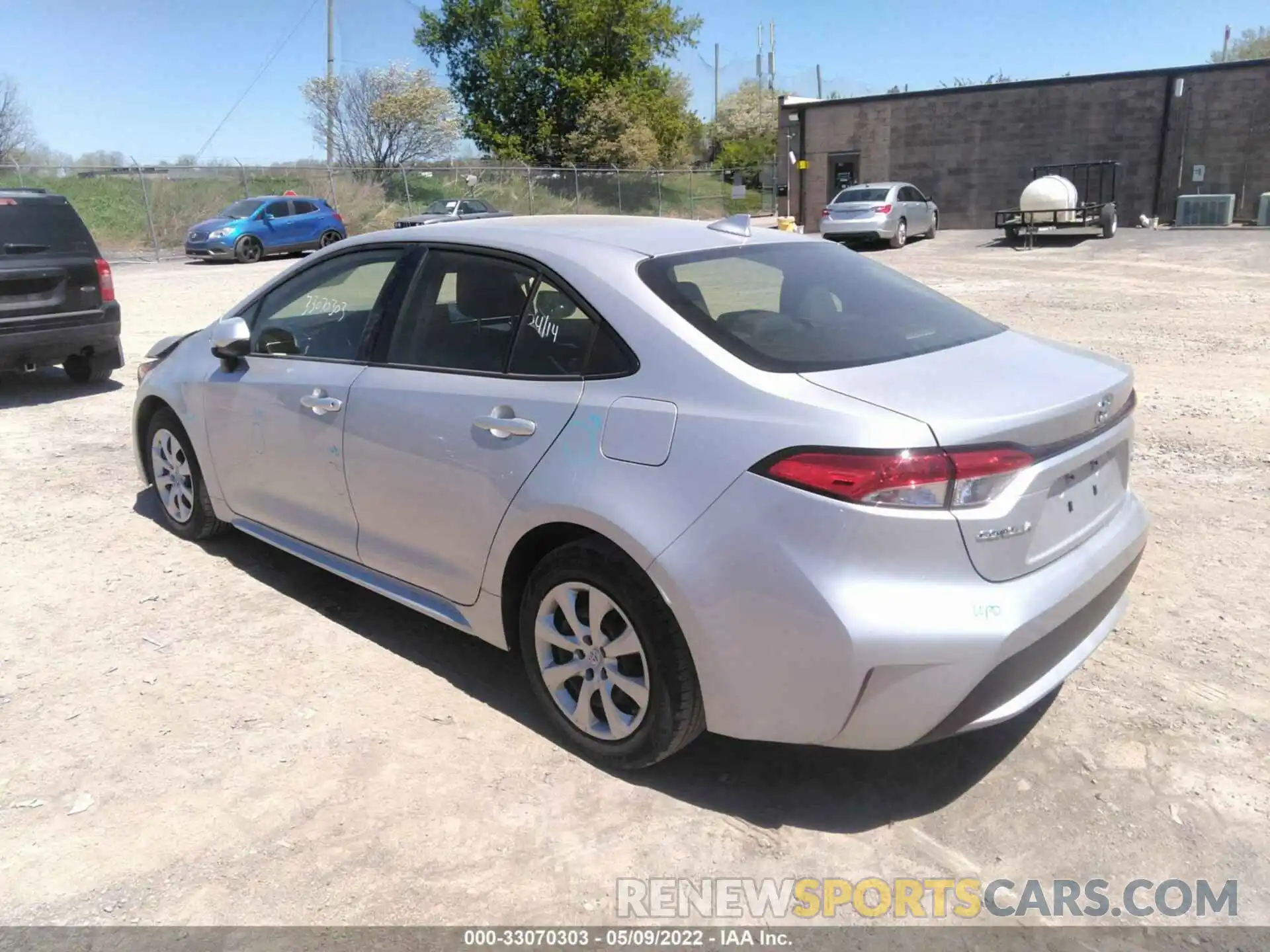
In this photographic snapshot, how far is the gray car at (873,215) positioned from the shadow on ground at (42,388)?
1961 cm

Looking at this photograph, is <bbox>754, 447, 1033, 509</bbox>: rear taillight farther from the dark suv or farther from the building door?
the building door

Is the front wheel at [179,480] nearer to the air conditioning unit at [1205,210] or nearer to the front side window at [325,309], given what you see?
the front side window at [325,309]

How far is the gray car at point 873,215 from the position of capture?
25.4 meters

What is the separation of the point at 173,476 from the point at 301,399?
1.52 meters

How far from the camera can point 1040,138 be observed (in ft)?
102

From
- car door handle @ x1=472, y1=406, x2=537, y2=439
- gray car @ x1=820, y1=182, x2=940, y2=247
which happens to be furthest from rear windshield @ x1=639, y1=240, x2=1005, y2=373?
gray car @ x1=820, y1=182, x2=940, y2=247

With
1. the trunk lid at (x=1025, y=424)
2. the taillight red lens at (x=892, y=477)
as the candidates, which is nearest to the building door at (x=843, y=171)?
the trunk lid at (x=1025, y=424)

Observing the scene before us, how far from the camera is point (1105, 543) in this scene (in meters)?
2.90

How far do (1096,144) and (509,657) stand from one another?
32.3 m

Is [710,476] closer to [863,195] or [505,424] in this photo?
[505,424]

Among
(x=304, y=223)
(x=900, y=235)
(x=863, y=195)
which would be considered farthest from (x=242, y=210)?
(x=900, y=235)

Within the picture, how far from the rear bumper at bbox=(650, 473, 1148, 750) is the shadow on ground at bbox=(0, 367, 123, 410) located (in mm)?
8002

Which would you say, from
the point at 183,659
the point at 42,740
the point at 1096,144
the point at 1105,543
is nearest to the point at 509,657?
the point at 183,659

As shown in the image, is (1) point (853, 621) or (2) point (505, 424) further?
(2) point (505, 424)
